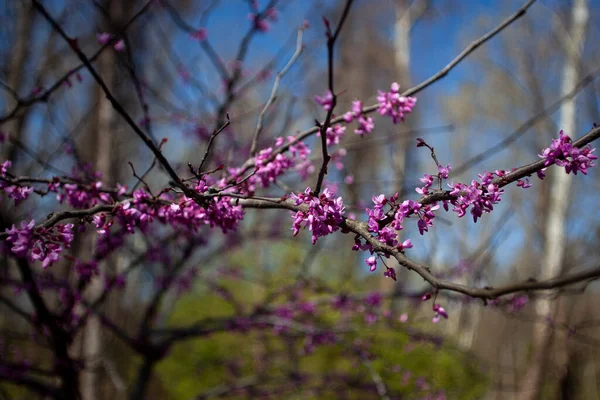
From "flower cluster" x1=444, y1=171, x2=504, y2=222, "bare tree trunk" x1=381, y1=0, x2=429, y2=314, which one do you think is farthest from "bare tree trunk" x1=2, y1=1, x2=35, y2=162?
"bare tree trunk" x1=381, y1=0, x2=429, y2=314

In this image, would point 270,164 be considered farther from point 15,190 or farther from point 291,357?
point 291,357

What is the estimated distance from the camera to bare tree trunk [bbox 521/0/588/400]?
23.4 ft

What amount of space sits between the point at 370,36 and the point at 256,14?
34.0 feet

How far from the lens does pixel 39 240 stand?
51.8 inches

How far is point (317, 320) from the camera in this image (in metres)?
4.80

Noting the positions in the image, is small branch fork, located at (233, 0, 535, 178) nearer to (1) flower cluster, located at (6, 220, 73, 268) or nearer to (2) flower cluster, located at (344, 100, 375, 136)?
(2) flower cluster, located at (344, 100, 375, 136)

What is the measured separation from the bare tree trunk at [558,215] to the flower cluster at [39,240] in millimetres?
7667

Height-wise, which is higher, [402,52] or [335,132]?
[402,52]

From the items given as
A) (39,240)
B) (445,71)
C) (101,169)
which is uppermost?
(101,169)

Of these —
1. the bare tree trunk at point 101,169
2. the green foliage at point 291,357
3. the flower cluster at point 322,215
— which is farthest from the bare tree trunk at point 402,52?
the flower cluster at point 322,215

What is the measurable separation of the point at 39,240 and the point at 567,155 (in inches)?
63.6

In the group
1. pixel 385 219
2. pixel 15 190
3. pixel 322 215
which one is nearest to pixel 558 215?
pixel 385 219

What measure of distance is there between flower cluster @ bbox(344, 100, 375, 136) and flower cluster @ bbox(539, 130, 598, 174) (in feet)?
Answer: 2.80

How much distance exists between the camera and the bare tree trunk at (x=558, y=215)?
7.12 metres
